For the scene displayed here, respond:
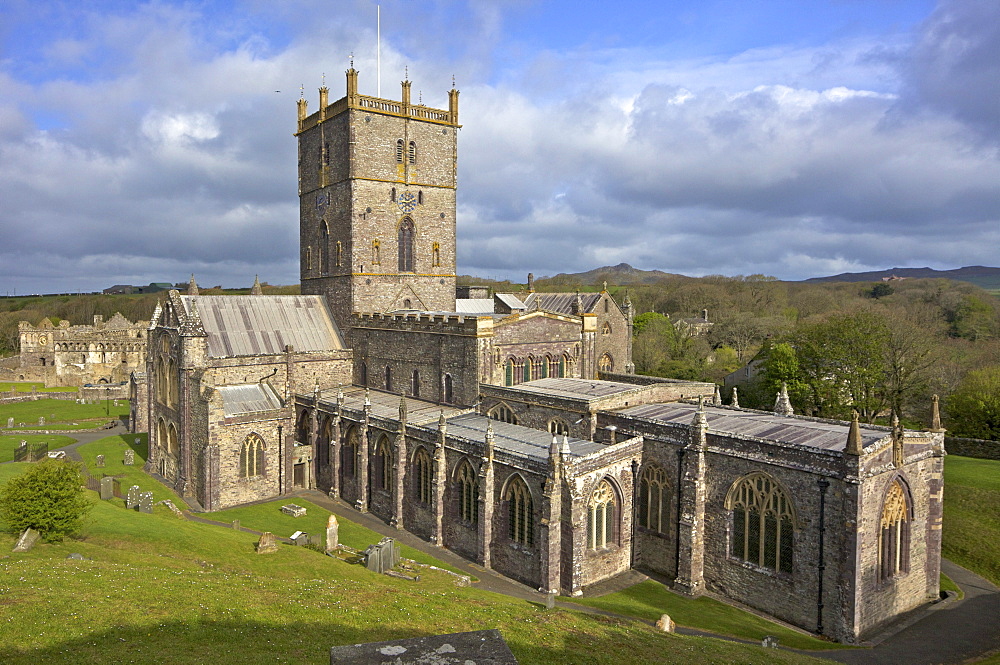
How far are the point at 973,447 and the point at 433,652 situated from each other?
150 ft

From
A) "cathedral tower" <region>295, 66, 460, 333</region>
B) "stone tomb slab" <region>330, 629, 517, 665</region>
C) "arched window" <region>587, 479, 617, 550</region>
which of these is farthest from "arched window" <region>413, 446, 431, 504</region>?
"stone tomb slab" <region>330, 629, 517, 665</region>

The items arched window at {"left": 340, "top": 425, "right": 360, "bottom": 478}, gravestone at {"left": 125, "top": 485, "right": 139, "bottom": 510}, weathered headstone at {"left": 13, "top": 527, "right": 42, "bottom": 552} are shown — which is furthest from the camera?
arched window at {"left": 340, "top": 425, "right": 360, "bottom": 478}

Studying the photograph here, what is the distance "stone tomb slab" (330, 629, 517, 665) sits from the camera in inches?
261

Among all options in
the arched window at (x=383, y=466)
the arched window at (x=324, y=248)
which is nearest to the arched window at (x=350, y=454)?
the arched window at (x=383, y=466)

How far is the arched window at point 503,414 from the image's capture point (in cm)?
3250

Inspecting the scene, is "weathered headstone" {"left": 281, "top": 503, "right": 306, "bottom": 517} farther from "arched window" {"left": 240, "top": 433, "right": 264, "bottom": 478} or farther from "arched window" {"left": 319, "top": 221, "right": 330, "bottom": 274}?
"arched window" {"left": 319, "top": 221, "right": 330, "bottom": 274}

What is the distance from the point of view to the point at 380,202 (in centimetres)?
4300

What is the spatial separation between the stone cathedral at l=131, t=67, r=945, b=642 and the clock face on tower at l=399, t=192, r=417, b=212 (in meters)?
0.15

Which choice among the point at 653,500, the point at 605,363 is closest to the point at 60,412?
the point at 605,363

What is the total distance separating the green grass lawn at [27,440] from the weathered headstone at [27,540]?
95.0 ft

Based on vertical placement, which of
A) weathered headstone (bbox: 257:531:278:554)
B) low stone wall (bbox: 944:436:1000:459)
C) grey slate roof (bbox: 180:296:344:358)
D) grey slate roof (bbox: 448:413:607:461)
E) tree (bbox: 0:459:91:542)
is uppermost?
grey slate roof (bbox: 180:296:344:358)

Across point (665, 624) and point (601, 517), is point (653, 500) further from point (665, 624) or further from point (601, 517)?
point (665, 624)

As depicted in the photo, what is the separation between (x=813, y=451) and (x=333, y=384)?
30.1 m

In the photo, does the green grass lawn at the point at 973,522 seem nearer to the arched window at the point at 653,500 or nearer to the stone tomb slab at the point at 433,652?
the arched window at the point at 653,500
